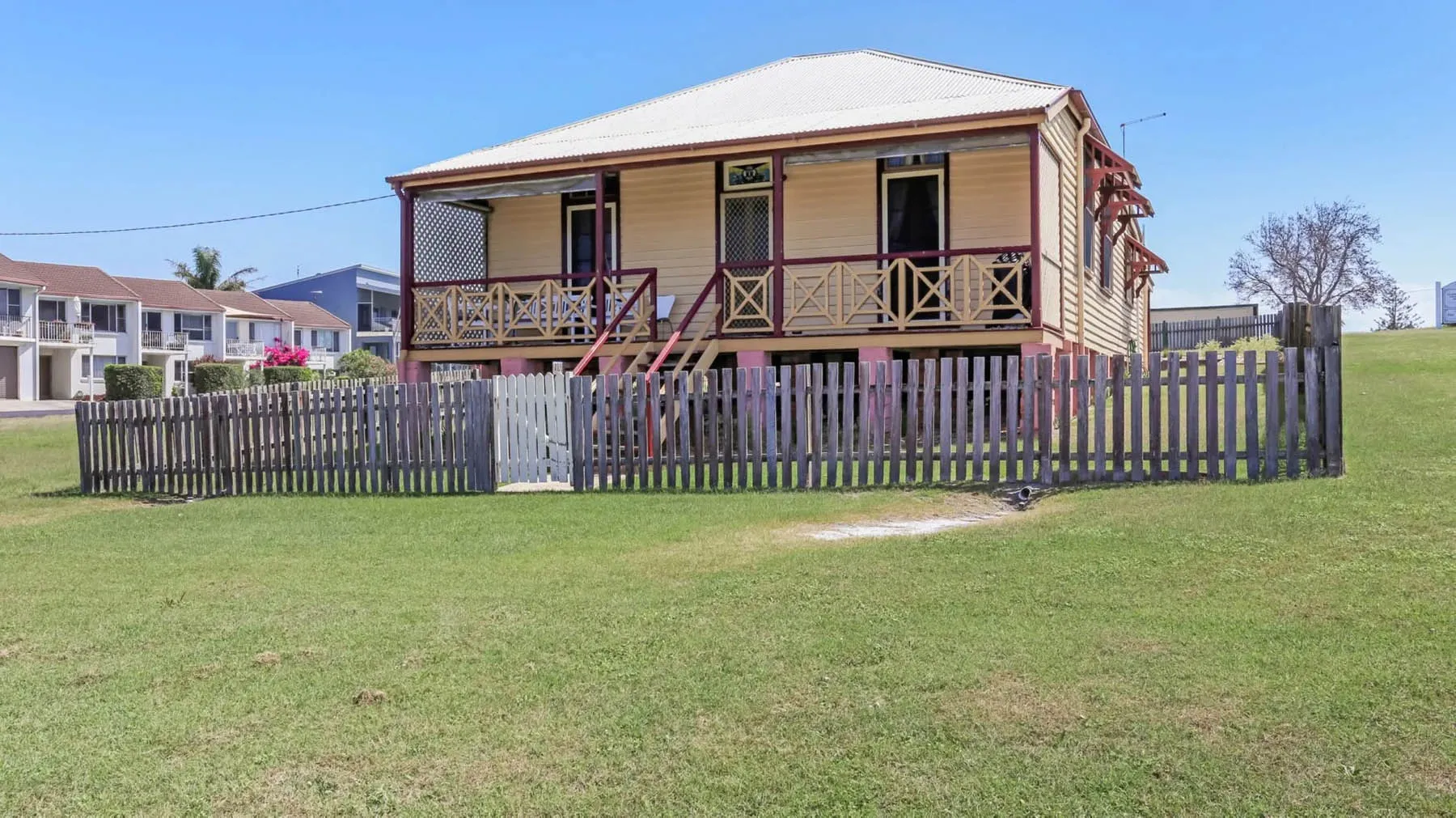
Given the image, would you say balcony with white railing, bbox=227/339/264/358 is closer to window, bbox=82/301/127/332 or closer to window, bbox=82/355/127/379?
window, bbox=82/355/127/379

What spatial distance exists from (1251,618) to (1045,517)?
322 cm

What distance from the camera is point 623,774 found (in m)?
3.85

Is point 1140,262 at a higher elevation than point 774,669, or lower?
higher

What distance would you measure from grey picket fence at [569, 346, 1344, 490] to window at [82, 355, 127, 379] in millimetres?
60744

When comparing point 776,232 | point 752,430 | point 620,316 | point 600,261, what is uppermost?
point 776,232

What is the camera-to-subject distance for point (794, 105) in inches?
770

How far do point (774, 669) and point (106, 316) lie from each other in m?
69.4

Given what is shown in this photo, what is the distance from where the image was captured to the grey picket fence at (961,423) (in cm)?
963

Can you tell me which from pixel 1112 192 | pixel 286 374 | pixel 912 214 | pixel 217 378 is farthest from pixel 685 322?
pixel 286 374

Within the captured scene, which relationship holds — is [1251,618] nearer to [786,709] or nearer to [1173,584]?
[1173,584]

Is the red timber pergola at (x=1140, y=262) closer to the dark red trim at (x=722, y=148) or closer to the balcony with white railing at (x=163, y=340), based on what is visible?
the dark red trim at (x=722, y=148)

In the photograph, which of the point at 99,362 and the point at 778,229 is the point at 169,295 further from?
the point at 778,229

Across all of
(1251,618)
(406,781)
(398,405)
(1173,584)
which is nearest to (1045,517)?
(1173,584)

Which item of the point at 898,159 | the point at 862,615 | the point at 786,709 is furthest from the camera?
the point at 898,159
